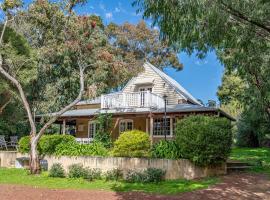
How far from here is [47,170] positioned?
18656 millimetres

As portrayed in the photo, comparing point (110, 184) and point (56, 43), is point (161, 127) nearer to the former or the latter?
point (56, 43)

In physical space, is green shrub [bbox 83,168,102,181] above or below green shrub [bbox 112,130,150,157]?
below

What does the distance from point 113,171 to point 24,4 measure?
11.0m

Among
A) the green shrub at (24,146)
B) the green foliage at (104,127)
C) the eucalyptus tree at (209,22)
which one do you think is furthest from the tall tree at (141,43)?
the eucalyptus tree at (209,22)

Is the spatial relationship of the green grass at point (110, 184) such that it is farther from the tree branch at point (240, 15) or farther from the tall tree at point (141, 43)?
the tall tree at point (141, 43)

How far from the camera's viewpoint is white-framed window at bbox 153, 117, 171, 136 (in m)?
27.1

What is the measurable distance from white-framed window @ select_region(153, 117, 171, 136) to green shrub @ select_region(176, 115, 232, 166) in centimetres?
1081

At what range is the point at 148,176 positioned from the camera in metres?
15.0

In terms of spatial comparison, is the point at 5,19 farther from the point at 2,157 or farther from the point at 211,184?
the point at 211,184

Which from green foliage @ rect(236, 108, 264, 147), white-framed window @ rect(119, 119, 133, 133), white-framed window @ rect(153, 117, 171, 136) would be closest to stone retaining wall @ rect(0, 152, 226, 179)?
white-framed window @ rect(153, 117, 171, 136)

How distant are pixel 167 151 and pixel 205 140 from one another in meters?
1.77

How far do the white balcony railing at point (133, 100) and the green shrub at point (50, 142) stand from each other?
725cm

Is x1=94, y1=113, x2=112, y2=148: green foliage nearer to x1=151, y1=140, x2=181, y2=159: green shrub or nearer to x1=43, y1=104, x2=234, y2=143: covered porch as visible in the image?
x1=43, y1=104, x2=234, y2=143: covered porch

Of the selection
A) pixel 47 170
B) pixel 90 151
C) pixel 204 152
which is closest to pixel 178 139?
pixel 204 152
